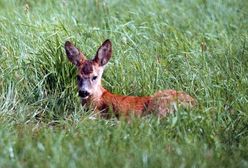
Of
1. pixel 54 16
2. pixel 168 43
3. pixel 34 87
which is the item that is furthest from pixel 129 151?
pixel 54 16

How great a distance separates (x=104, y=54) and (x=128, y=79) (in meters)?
0.36

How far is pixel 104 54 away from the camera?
716 centimetres

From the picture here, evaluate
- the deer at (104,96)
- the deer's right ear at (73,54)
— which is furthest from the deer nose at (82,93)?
the deer's right ear at (73,54)

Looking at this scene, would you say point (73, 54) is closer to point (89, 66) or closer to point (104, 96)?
point (89, 66)

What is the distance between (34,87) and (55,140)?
1687 mm

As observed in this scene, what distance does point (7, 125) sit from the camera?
6004 millimetres

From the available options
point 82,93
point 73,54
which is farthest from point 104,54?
point 82,93

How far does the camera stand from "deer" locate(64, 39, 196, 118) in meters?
6.73

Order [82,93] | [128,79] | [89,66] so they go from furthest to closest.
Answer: [128,79], [89,66], [82,93]

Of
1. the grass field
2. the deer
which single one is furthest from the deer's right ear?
the grass field

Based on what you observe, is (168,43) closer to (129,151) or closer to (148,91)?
(148,91)

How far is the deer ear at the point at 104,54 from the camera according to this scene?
7.13 metres

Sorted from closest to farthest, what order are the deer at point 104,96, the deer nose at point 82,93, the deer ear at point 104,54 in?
the deer at point 104,96, the deer nose at point 82,93, the deer ear at point 104,54

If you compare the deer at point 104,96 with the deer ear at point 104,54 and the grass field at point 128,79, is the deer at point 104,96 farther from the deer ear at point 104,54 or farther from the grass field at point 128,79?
the grass field at point 128,79
